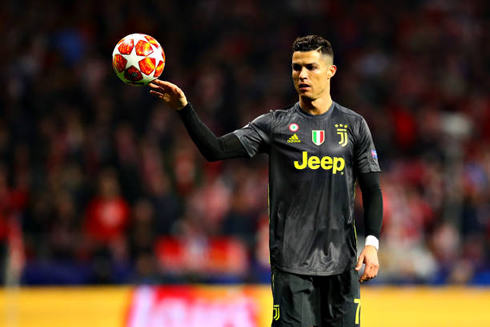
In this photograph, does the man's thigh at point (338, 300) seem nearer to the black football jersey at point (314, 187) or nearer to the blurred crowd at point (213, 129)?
the black football jersey at point (314, 187)

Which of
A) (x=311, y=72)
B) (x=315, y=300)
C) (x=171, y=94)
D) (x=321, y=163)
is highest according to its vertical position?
(x=311, y=72)

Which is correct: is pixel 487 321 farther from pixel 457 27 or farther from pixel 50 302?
pixel 457 27

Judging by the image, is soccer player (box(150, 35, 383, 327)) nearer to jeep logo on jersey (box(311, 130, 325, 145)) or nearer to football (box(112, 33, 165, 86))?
jeep logo on jersey (box(311, 130, 325, 145))

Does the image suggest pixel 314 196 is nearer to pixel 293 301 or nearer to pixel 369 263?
pixel 369 263

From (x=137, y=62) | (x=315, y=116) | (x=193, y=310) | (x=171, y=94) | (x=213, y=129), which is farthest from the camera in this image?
(x=213, y=129)

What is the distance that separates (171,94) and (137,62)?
324mm

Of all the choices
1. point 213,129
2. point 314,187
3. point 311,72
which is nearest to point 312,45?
point 311,72

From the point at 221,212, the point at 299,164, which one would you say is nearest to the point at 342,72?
the point at 221,212

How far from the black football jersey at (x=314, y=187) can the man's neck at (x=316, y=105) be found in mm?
33

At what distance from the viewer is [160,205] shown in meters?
12.3

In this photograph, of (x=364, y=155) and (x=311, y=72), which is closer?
(x=311, y=72)

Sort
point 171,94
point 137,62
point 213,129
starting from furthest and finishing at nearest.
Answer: point 213,129 < point 137,62 < point 171,94

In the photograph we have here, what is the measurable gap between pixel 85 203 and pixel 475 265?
594 centimetres

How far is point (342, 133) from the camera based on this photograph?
16.7 feet
